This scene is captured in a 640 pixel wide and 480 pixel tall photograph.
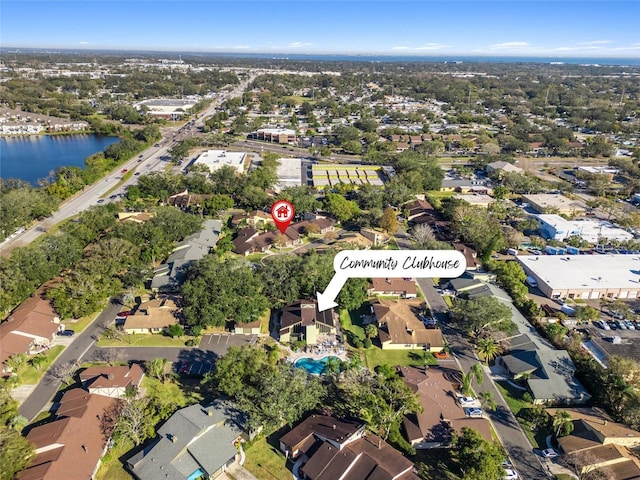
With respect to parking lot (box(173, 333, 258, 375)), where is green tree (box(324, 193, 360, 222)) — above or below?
above

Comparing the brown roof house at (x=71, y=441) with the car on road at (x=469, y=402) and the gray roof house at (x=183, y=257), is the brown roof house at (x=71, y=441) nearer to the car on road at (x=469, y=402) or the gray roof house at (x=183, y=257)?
the gray roof house at (x=183, y=257)

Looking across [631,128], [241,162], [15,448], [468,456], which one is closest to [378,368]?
[468,456]

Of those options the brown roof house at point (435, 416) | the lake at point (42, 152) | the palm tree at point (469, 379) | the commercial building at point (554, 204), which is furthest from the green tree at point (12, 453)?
the lake at point (42, 152)

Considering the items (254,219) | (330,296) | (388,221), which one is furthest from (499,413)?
(254,219)

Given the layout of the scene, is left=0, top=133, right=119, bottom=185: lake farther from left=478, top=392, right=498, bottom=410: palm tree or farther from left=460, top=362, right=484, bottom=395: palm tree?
left=478, top=392, right=498, bottom=410: palm tree

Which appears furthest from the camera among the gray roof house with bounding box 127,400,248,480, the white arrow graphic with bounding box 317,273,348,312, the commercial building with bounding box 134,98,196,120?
the commercial building with bounding box 134,98,196,120

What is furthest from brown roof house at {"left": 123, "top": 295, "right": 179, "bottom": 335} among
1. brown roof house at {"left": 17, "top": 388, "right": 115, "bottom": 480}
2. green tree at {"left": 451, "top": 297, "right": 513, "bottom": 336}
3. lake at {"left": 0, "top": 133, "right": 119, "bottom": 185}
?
lake at {"left": 0, "top": 133, "right": 119, "bottom": 185}

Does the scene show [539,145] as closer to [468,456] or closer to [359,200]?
[359,200]
